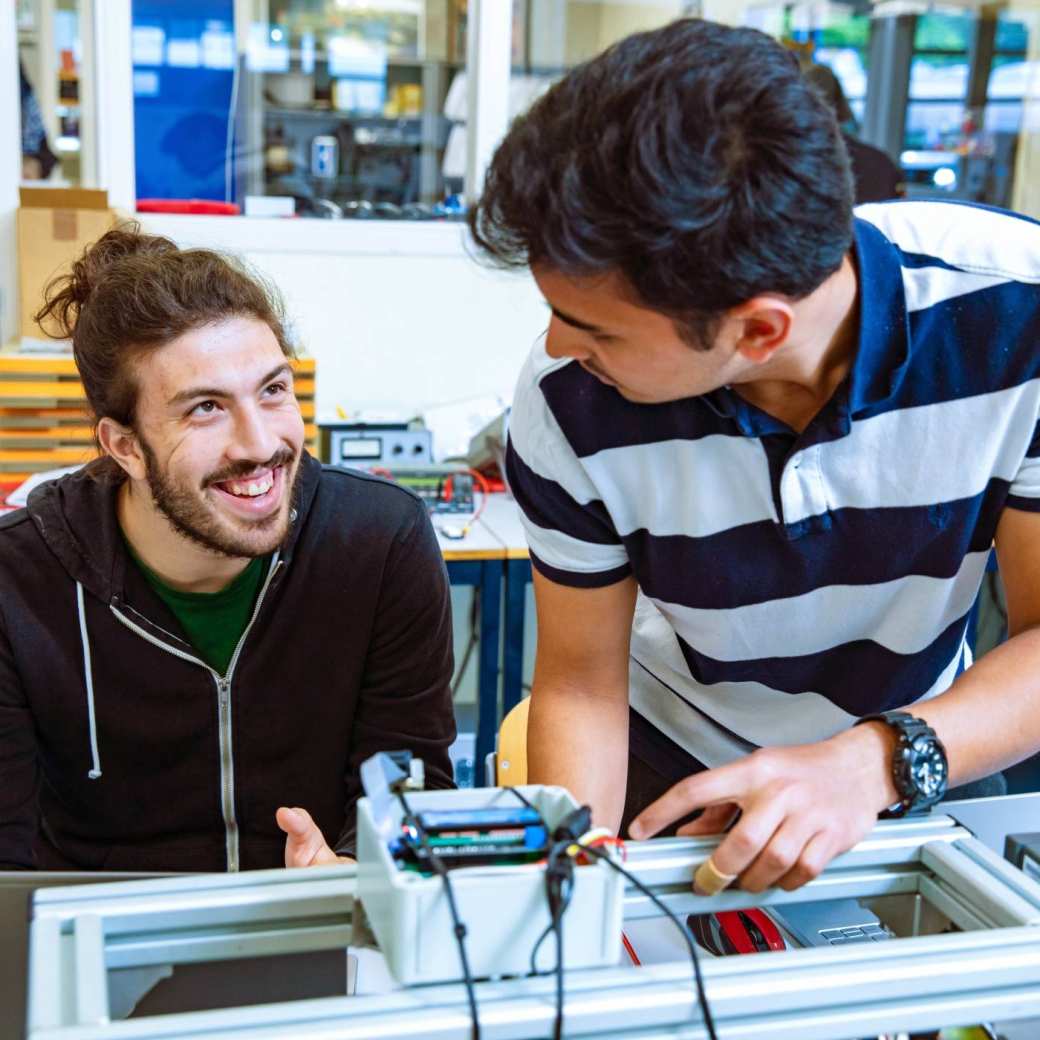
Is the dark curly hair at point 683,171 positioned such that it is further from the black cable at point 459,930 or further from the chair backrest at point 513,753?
the chair backrest at point 513,753

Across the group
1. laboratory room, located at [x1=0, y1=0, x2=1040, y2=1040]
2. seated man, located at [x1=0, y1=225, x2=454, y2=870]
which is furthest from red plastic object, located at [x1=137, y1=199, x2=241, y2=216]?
seated man, located at [x1=0, y1=225, x2=454, y2=870]

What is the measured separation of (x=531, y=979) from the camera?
1.96 ft

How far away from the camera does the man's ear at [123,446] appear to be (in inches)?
60.4

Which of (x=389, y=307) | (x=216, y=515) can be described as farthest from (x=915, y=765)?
(x=389, y=307)

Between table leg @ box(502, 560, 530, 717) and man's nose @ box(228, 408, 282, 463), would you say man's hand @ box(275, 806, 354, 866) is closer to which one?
man's nose @ box(228, 408, 282, 463)

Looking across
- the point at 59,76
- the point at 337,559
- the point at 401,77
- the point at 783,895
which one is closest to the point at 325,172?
the point at 401,77

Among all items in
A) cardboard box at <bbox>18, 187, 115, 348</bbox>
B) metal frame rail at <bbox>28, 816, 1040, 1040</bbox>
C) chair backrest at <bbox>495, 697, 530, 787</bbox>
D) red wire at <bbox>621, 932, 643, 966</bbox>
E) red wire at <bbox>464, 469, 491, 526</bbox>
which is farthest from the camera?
cardboard box at <bbox>18, 187, 115, 348</bbox>

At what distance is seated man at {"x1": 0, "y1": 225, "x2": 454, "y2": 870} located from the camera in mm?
1475

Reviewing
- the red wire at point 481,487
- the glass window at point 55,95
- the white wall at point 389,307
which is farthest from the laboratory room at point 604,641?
the glass window at point 55,95

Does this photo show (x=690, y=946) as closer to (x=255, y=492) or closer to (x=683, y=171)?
(x=683, y=171)

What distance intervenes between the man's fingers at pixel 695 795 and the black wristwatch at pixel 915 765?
0.13m

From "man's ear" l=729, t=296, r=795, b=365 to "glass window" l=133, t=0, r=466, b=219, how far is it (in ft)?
8.80

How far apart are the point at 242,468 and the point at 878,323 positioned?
2.62 feet

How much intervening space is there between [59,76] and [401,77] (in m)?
1.02
